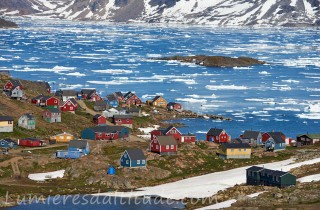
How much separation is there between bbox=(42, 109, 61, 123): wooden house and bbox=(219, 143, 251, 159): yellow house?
60.4ft

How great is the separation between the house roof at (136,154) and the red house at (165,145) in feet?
12.5

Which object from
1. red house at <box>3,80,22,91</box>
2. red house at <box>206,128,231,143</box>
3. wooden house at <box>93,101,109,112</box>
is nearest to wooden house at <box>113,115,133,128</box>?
wooden house at <box>93,101,109,112</box>

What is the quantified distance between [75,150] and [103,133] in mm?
7779

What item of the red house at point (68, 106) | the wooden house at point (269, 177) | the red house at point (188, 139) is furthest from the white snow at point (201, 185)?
the red house at point (68, 106)

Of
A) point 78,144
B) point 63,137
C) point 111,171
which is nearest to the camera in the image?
point 111,171

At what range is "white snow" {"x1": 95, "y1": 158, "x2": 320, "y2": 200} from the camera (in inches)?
2192

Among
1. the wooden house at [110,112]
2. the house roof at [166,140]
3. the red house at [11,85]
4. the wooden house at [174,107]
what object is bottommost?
the wooden house at [174,107]

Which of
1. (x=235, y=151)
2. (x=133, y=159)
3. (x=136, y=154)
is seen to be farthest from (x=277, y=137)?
(x=133, y=159)

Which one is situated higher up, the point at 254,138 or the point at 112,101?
the point at 112,101

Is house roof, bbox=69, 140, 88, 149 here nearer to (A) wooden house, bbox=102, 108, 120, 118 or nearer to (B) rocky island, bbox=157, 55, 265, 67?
(A) wooden house, bbox=102, 108, 120, 118

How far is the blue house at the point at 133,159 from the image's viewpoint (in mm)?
61594

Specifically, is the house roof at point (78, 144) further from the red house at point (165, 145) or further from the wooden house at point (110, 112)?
the wooden house at point (110, 112)

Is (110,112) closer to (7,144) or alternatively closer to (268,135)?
(268,135)

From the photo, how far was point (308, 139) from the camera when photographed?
254 feet
